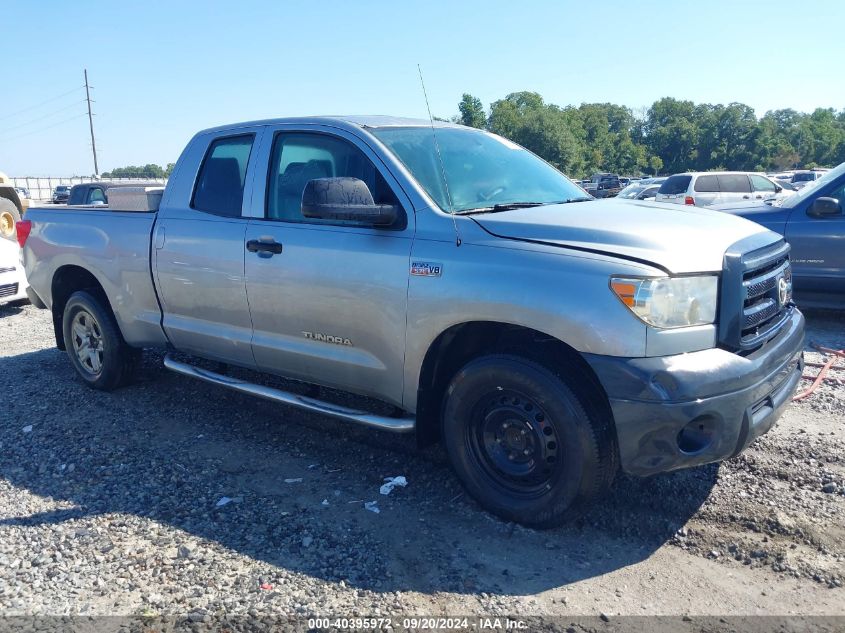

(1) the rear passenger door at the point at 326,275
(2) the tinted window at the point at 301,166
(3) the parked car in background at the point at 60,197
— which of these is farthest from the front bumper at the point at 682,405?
(3) the parked car in background at the point at 60,197

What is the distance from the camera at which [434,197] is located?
3738 millimetres

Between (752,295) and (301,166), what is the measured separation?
2.68 metres

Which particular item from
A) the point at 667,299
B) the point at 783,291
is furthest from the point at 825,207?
the point at 667,299

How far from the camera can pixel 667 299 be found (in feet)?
9.81

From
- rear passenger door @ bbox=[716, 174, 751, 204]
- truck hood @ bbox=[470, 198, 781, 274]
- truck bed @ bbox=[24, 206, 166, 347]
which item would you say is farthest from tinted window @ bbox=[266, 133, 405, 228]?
rear passenger door @ bbox=[716, 174, 751, 204]

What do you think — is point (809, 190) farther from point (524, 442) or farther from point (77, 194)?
point (77, 194)

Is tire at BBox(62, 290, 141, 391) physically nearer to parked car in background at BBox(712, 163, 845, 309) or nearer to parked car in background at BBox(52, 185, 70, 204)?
parked car in background at BBox(712, 163, 845, 309)

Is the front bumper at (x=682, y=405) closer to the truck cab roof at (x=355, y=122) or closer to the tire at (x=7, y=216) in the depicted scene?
the truck cab roof at (x=355, y=122)

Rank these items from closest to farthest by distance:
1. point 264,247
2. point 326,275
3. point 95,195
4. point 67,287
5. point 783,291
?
point 783,291
point 326,275
point 264,247
point 67,287
point 95,195

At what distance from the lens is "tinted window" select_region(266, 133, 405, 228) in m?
4.11

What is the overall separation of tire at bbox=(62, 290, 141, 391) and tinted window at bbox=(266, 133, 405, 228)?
2038mm

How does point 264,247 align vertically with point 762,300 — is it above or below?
above

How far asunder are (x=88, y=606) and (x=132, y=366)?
10.0ft

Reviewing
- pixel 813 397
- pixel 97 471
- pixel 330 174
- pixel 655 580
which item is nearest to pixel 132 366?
pixel 97 471
